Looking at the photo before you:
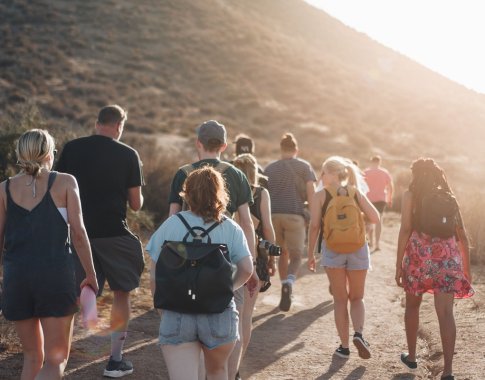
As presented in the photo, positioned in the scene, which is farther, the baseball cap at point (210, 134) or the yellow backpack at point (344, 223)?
the yellow backpack at point (344, 223)

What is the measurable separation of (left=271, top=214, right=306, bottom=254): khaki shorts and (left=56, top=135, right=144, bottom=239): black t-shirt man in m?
3.41

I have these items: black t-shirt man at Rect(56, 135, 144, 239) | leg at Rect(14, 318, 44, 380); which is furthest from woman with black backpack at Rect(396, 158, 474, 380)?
leg at Rect(14, 318, 44, 380)

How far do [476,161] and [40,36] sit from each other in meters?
30.9

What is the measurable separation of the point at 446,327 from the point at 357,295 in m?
1.02

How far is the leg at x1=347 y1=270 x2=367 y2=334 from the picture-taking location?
659 cm

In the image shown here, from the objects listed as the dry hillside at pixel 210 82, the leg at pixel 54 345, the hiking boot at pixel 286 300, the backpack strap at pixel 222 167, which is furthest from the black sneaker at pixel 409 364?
the dry hillside at pixel 210 82

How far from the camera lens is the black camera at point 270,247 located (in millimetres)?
5426

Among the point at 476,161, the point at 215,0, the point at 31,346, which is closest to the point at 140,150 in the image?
the point at 31,346

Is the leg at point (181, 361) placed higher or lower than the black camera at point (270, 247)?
lower

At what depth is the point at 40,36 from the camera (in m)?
51.0

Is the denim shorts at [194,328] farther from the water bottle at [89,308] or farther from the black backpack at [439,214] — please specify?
the black backpack at [439,214]

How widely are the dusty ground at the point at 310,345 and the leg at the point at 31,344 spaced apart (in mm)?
1548

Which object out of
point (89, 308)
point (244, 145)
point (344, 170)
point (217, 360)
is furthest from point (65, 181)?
point (244, 145)

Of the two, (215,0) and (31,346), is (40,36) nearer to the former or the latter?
(215,0)
